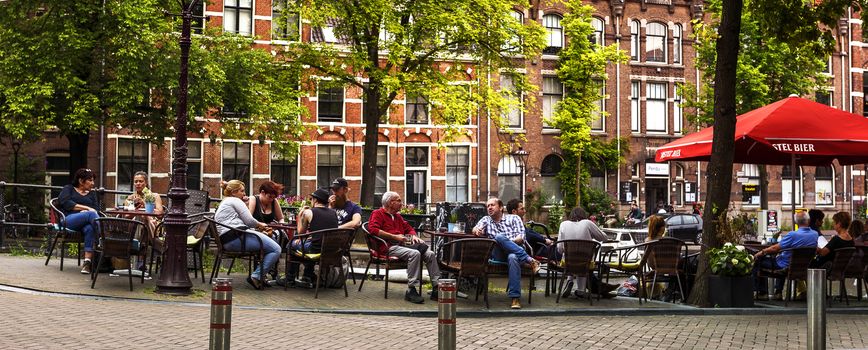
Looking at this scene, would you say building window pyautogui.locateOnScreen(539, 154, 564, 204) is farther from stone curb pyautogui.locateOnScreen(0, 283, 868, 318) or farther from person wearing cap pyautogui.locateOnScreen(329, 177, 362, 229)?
person wearing cap pyautogui.locateOnScreen(329, 177, 362, 229)

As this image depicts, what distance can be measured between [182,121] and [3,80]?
16327mm

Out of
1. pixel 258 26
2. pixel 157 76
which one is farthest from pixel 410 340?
pixel 258 26

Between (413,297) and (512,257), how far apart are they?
130 centimetres

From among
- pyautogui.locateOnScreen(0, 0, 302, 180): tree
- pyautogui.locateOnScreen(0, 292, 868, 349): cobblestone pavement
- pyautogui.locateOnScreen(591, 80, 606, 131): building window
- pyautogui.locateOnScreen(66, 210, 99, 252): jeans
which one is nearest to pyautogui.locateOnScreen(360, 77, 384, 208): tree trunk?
pyautogui.locateOnScreen(0, 0, 302, 180): tree

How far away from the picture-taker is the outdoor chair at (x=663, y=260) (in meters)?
13.7

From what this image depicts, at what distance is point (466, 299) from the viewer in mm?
13227

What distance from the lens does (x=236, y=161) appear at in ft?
125

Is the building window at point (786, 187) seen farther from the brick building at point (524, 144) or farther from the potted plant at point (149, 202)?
the potted plant at point (149, 202)

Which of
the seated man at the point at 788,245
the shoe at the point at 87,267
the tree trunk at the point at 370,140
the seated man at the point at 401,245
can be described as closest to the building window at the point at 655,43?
the tree trunk at the point at 370,140

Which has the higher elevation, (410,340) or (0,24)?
(0,24)

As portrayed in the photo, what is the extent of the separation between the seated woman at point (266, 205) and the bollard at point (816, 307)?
8.52 meters

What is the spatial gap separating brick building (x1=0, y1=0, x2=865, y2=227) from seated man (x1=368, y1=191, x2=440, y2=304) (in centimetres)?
2254

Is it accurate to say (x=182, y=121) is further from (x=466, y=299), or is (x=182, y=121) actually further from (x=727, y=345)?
(x=727, y=345)

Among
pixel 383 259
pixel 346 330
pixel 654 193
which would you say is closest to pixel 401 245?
pixel 383 259
